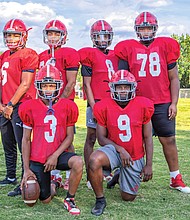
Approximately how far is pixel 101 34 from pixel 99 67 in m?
0.38

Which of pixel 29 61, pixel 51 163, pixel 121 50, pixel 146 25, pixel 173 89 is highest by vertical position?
pixel 146 25

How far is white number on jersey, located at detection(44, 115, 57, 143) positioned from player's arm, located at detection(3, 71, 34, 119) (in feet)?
1.95

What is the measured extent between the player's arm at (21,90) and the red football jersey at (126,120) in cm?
87

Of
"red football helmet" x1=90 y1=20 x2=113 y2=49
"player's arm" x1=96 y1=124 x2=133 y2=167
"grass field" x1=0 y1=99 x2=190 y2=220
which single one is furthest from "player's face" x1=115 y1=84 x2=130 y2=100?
"grass field" x1=0 y1=99 x2=190 y2=220

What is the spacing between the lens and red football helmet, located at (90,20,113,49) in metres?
4.85

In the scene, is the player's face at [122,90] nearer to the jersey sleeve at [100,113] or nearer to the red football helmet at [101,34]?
the jersey sleeve at [100,113]

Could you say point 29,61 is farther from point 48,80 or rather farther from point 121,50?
point 121,50

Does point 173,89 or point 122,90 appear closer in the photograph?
point 122,90

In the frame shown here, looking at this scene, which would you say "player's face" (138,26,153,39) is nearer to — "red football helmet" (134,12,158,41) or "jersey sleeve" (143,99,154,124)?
"red football helmet" (134,12,158,41)

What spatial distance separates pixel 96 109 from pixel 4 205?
51.6 inches

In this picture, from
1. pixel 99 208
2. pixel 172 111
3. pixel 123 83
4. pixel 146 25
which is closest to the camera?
pixel 99 208

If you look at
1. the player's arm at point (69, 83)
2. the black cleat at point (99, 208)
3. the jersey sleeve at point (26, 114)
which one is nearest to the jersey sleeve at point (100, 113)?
the player's arm at point (69, 83)

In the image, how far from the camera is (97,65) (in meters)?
4.86

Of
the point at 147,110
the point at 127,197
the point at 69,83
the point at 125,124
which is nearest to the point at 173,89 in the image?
the point at 147,110
